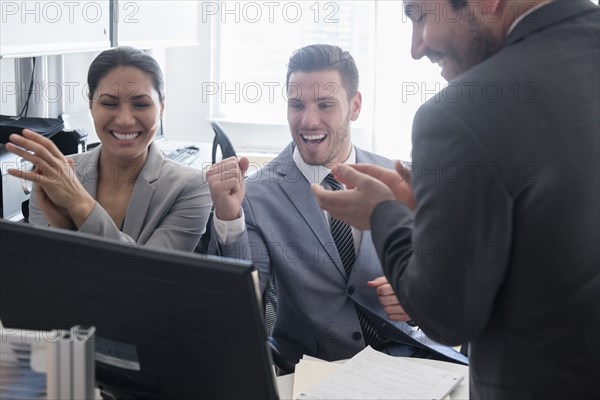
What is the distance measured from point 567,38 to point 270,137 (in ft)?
12.7

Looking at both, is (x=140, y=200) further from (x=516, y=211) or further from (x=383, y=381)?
(x=516, y=211)

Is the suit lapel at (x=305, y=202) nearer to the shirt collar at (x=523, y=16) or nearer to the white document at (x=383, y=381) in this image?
the white document at (x=383, y=381)

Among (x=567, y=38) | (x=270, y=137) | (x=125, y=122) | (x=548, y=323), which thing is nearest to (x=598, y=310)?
(x=548, y=323)

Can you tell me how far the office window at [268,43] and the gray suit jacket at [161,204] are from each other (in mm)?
2820

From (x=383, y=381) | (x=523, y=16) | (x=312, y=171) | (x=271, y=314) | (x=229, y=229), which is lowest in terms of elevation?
(x=271, y=314)

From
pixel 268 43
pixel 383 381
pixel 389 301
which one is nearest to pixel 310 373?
pixel 383 381

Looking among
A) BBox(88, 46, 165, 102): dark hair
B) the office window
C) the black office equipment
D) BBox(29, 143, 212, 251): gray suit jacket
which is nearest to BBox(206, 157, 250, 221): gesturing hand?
BBox(29, 143, 212, 251): gray suit jacket

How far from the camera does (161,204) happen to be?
200 centimetres

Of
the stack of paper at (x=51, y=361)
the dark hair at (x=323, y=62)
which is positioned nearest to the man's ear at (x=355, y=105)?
the dark hair at (x=323, y=62)

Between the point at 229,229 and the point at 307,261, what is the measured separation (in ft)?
0.83

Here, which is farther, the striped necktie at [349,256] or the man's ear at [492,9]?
the striped necktie at [349,256]

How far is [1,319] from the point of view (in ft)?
4.10

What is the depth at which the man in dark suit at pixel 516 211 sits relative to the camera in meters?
1.05

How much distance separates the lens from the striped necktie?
2.02m
